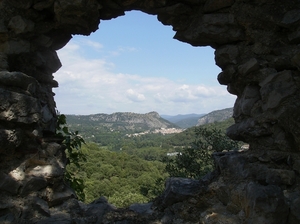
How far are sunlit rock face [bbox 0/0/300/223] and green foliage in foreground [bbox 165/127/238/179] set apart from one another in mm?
2139

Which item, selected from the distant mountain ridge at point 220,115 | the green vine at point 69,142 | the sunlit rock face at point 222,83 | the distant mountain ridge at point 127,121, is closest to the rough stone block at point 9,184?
the sunlit rock face at point 222,83

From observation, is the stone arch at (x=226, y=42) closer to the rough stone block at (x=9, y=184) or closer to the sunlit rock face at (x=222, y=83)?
the sunlit rock face at (x=222, y=83)

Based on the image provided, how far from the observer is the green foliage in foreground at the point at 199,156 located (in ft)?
17.8

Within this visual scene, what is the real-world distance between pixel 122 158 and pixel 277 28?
89.3 ft

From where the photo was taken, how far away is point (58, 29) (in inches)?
154

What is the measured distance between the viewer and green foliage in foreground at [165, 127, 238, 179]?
5.43 meters

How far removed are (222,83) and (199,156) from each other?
2.56 metres

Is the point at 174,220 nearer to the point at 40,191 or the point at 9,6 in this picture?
the point at 40,191

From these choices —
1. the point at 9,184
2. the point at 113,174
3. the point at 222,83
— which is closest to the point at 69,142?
the point at 9,184

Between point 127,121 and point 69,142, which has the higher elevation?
point 69,142

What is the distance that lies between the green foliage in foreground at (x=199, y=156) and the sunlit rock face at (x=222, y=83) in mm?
2139

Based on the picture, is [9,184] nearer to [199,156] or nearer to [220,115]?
[199,156]

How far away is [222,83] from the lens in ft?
12.0

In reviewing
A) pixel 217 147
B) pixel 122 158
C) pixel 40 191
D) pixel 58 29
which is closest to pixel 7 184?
pixel 40 191
